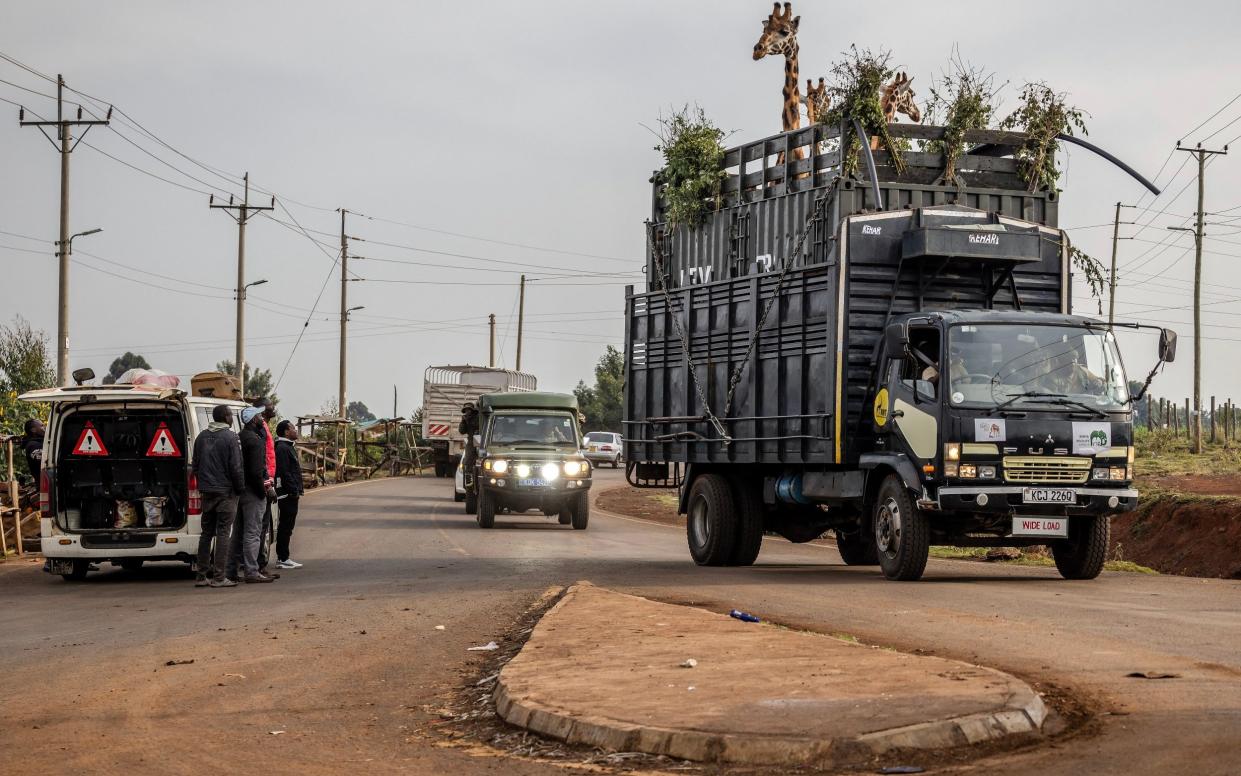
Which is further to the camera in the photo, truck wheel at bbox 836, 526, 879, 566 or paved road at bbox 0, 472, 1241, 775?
truck wheel at bbox 836, 526, 879, 566

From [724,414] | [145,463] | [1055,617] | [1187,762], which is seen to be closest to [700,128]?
[724,414]

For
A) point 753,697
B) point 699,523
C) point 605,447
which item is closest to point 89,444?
point 699,523

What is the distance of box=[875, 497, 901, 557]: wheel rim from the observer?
1544 cm

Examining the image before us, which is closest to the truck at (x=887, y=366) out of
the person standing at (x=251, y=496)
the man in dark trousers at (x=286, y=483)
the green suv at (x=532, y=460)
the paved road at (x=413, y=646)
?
the paved road at (x=413, y=646)

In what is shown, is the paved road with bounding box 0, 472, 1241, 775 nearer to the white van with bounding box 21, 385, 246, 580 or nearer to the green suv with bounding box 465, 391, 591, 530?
the white van with bounding box 21, 385, 246, 580

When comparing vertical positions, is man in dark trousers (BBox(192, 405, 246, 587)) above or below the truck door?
below

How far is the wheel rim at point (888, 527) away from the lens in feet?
50.6

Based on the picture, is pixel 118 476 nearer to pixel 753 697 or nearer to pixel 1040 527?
pixel 1040 527

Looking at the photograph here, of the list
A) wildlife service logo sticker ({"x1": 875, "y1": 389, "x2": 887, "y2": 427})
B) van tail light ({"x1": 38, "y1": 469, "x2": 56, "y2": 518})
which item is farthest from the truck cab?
van tail light ({"x1": 38, "y1": 469, "x2": 56, "y2": 518})

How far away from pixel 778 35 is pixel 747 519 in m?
7.67

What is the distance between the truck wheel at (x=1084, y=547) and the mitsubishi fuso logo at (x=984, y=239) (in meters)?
2.99

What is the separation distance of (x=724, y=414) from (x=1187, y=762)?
1202 cm

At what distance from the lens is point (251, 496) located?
16.8 meters

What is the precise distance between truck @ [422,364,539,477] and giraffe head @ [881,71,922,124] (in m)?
34.1
